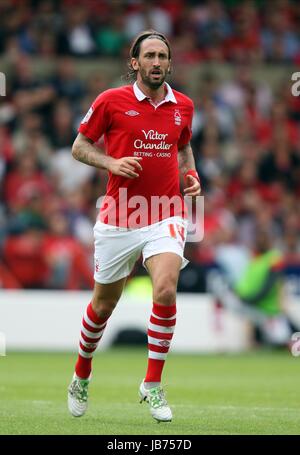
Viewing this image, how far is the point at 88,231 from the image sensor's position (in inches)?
673

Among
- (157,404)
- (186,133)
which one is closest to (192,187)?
(186,133)

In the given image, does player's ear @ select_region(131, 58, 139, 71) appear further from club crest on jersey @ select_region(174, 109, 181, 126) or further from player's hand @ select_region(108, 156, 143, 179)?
player's hand @ select_region(108, 156, 143, 179)

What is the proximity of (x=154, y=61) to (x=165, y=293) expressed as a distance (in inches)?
64.0

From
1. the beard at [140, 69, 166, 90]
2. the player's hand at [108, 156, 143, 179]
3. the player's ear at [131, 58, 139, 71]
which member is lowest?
the player's hand at [108, 156, 143, 179]

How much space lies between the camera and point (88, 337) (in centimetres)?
846

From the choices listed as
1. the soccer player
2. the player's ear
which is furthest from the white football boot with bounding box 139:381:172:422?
the player's ear

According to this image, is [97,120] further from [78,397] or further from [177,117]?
[78,397]

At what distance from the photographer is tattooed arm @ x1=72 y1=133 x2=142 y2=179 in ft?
25.8

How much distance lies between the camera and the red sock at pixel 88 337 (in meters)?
8.41

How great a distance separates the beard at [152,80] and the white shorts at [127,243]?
931mm

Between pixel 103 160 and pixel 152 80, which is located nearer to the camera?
pixel 103 160

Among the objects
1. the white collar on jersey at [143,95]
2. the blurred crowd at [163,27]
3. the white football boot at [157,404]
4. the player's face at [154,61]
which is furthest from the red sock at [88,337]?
the blurred crowd at [163,27]
